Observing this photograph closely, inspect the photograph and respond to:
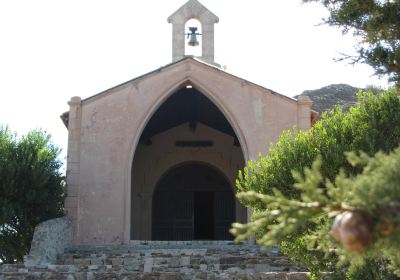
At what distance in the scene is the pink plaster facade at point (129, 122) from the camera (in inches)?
597

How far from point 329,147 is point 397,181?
249 inches

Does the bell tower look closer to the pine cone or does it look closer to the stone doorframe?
the stone doorframe

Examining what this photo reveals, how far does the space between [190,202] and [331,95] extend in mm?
12154

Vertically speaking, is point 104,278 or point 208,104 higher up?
point 208,104

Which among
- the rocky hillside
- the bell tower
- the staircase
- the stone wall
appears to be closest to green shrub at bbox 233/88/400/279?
the staircase

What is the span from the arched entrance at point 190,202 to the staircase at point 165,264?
468 centimetres

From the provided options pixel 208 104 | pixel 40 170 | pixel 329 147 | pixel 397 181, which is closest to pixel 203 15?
pixel 208 104

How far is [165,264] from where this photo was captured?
12.0 m

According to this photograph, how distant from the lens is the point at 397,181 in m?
3.25

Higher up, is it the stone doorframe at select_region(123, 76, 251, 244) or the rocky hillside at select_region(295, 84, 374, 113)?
the rocky hillside at select_region(295, 84, 374, 113)

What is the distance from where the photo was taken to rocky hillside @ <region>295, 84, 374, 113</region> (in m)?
28.5

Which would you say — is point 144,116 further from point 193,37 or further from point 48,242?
point 48,242

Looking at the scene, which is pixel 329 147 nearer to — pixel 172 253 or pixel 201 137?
pixel 172 253

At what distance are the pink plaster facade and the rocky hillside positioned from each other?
12.7 meters
